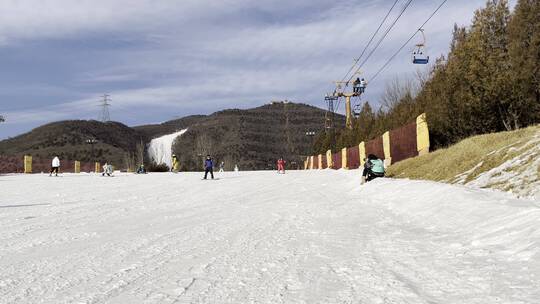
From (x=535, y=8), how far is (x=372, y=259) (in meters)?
20.0

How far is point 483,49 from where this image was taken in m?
22.6

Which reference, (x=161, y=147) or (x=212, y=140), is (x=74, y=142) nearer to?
(x=161, y=147)

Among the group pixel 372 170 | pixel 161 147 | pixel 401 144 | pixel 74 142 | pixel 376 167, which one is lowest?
pixel 372 170

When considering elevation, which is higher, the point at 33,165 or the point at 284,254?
the point at 33,165

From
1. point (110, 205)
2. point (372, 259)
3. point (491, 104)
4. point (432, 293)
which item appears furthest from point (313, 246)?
point (491, 104)

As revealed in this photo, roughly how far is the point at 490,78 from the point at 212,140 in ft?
455

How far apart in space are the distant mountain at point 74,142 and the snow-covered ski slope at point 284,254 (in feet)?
Result: 425

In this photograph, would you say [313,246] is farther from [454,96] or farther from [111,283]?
[454,96]

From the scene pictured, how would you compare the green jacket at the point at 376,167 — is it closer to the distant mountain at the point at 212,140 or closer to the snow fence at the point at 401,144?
the snow fence at the point at 401,144

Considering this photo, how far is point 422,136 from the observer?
24.3 metres

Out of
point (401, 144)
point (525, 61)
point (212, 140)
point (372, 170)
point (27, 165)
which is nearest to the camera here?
point (372, 170)

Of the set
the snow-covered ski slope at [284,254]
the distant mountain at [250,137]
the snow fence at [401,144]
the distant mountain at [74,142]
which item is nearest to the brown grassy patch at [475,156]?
the snow-covered ski slope at [284,254]

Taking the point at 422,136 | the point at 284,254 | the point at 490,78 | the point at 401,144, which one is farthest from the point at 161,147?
the point at 284,254

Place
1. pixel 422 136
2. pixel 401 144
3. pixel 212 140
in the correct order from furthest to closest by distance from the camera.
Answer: pixel 212 140
pixel 401 144
pixel 422 136
